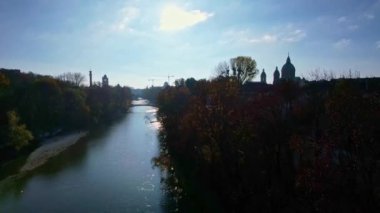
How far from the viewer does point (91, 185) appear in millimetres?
28984

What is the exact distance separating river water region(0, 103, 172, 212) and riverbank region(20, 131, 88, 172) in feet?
3.56

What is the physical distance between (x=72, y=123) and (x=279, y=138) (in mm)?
44428

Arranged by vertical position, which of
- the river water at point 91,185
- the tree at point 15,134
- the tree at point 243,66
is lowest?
the river water at point 91,185

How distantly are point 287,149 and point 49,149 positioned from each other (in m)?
29.7

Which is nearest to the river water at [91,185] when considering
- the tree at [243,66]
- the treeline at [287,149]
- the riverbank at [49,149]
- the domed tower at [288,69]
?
the riverbank at [49,149]

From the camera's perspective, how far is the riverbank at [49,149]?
3642 cm

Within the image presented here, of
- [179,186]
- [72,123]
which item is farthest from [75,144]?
[179,186]

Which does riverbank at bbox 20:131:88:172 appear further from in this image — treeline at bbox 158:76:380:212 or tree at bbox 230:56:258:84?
tree at bbox 230:56:258:84

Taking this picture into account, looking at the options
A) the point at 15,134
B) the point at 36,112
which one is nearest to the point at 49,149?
the point at 15,134

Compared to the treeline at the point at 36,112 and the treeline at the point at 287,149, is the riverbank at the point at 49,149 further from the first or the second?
the treeline at the point at 287,149

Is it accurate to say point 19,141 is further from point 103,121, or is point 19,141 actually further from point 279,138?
point 103,121

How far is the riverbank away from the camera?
119 ft

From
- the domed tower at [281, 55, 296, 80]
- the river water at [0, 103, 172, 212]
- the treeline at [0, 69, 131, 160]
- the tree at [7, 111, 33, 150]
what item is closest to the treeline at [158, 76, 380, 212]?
the river water at [0, 103, 172, 212]

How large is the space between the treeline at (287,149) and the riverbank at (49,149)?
13.5m
